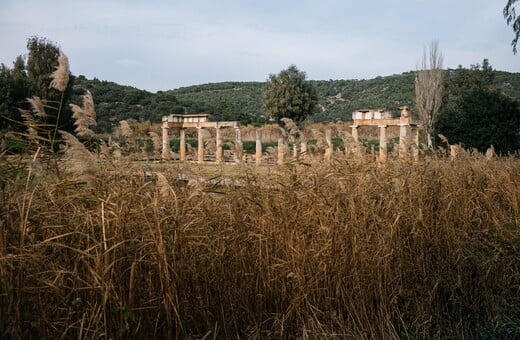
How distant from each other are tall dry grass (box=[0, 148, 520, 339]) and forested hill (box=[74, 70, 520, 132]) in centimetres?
3101

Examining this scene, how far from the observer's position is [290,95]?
110 ft

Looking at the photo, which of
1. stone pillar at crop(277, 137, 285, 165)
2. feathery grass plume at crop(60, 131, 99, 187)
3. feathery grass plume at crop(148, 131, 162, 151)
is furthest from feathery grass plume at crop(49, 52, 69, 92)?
stone pillar at crop(277, 137, 285, 165)

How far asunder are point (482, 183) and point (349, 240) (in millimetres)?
2136

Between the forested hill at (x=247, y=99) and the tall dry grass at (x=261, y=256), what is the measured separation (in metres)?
31.0

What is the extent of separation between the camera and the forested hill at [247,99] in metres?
40.8

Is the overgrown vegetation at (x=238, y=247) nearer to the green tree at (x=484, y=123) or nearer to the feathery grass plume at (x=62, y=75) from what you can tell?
the feathery grass plume at (x=62, y=75)

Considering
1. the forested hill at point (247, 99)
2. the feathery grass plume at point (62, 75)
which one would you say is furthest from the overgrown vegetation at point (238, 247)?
the forested hill at point (247, 99)

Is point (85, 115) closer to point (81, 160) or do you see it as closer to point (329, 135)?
point (81, 160)

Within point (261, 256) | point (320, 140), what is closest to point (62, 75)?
point (261, 256)

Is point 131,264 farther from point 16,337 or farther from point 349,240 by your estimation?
point 349,240

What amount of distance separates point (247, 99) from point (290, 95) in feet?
78.6

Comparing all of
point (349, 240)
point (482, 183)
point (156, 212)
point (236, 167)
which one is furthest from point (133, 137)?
point (482, 183)

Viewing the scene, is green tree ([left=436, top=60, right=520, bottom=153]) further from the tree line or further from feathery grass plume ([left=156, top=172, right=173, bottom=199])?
feathery grass plume ([left=156, top=172, right=173, bottom=199])

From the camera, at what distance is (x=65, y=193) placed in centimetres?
235
